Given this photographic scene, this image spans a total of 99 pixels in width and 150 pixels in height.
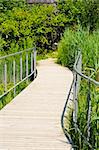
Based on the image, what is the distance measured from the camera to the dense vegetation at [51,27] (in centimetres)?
1622

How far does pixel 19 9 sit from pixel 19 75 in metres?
8.84

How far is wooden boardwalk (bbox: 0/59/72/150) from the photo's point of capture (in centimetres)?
678

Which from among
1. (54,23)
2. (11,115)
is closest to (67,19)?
(54,23)

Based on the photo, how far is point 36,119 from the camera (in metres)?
8.26

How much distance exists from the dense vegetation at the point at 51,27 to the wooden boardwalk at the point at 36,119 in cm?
347

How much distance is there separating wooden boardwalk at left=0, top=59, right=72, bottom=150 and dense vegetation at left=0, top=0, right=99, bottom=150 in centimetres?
347

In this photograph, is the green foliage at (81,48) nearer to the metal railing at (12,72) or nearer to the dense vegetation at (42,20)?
the metal railing at (12,72)

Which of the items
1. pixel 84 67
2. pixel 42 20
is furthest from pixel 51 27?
pixel 84 67

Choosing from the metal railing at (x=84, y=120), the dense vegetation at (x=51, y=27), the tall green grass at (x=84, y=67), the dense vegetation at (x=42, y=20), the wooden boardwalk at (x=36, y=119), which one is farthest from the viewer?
the dense vegetation at (x=42, y=20)

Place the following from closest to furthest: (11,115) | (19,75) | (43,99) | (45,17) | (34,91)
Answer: (11,115)
(43,99)
(34,91)
(19,75)
(45,17)

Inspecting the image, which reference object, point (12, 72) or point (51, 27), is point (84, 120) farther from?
point (51, 27)

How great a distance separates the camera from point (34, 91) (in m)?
11.3

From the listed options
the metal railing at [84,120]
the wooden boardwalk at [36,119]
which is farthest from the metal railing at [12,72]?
the metal railing at [84,120]

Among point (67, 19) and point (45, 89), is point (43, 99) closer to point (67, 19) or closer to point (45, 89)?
point (45, 89)
